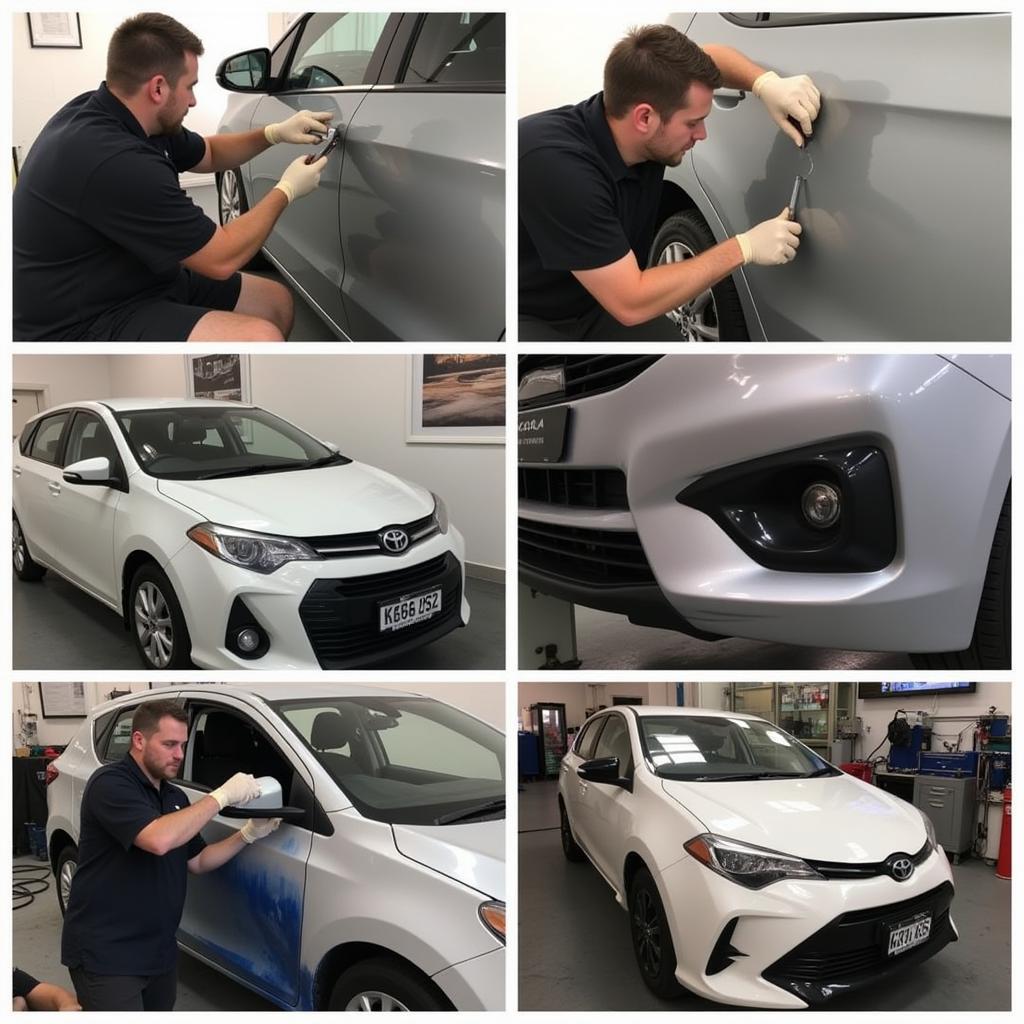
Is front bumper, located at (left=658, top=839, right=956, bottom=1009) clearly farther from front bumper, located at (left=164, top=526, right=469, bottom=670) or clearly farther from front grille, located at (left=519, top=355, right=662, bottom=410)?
front grille, located at (left=519, top=355, right=662, bottom=410)

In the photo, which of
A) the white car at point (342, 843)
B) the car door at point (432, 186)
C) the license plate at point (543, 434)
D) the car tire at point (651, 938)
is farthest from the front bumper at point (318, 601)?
the car tire at point (651, 938)

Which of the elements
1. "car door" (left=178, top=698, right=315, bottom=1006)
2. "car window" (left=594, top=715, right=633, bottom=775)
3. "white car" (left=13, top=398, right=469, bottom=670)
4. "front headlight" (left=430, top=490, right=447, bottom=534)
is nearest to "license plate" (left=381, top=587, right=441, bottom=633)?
"white car" (left=13, top=398, right=469, bottom=670)

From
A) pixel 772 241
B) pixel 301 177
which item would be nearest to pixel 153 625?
pixel 301 177

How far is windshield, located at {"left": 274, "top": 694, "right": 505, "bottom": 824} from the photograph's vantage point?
5.16 ft

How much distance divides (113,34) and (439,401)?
0.98 meters

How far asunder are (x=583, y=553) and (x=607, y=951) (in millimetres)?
810

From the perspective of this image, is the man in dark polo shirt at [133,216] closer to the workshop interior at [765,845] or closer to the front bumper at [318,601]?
the front bumper at [318,601]

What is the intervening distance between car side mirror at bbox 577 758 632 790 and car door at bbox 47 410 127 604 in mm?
1000

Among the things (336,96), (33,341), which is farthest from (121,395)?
(336,96)

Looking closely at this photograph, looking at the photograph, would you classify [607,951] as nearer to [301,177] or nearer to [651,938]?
[651,938]

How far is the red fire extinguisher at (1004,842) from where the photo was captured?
5.29 ft

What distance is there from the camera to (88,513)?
5.34 feet

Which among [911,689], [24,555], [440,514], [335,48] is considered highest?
[335,48]

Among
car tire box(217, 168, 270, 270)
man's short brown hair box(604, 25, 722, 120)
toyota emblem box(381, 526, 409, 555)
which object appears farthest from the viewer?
car tire box(217, 168, 270, 270)
